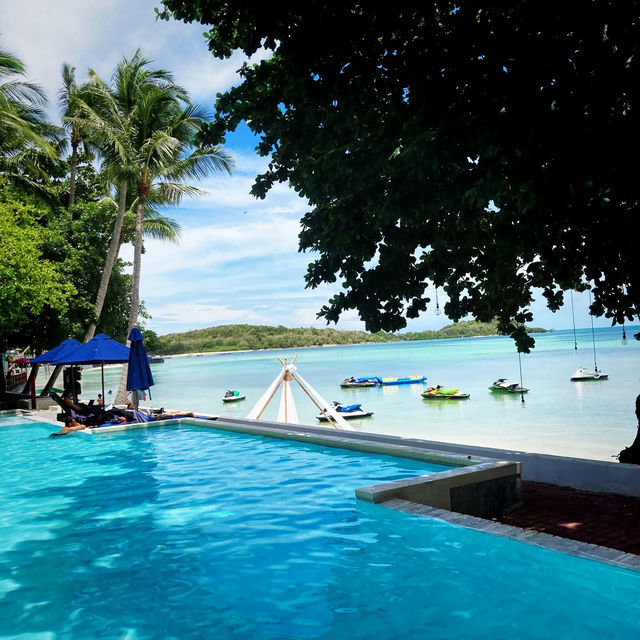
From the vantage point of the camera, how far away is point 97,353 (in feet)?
50.8

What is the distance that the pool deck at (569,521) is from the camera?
4.64 m

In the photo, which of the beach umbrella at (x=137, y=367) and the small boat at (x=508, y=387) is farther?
the small boat at (x=508, y=387)

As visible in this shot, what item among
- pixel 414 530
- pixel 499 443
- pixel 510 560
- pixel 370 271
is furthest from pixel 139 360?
pixel 499 443

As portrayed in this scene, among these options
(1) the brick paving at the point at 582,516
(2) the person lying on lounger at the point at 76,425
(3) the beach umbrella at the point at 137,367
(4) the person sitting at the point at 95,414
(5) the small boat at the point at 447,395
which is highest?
(3) the beach umbrella at the point at 137,367

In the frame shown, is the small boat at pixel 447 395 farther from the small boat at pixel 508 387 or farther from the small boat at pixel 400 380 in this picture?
the small boat at pixel 400 380

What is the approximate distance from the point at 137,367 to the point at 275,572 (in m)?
11.0

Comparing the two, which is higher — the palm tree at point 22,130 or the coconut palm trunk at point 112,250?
the palm tree at point 22,130

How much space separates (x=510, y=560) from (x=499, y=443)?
22.5 metres

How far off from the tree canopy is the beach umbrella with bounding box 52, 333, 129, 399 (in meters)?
9.11

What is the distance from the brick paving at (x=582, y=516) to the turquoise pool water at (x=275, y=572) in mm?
1969

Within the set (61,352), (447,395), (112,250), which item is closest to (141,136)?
(112,250)

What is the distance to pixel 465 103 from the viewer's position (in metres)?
A: 5.60

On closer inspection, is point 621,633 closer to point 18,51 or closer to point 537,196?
point 537,196

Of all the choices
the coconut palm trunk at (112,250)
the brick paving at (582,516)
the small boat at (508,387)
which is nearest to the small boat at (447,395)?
the small boat at (508,387)
